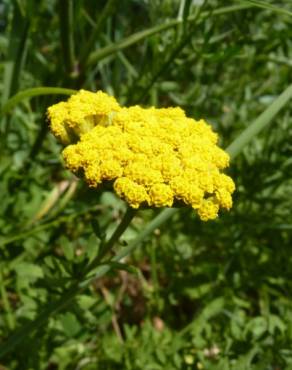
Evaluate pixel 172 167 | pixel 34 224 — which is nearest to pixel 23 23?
pixel 34 224

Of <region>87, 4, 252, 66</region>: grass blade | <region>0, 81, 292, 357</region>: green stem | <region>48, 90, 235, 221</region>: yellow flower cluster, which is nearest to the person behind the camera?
<region>48, 90, 235, 221</region>: yellow flower cluster

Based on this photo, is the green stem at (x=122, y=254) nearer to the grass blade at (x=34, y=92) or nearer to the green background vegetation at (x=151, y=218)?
the green background vegetation at (x=151, y=218)

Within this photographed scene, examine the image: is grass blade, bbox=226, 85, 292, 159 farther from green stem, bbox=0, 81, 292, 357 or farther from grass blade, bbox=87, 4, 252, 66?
grass blade, bbox=87, 4, 252, 66

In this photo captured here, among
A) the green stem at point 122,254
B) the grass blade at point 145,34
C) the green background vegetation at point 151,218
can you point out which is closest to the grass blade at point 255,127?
the green stem at point 122,254

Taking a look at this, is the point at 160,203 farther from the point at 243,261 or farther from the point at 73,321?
the point at 243,261

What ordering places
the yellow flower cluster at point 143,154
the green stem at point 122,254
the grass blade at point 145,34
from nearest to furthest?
1. the yellow flower cluster at point 143,154
2. the green stem at point 122,254
3. the grass blade at point 145,34

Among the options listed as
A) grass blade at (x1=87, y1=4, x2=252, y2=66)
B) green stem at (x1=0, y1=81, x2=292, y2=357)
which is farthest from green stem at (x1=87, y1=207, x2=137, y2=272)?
grass blade at (x1=87, y1=4, x2=252, y2=66)
